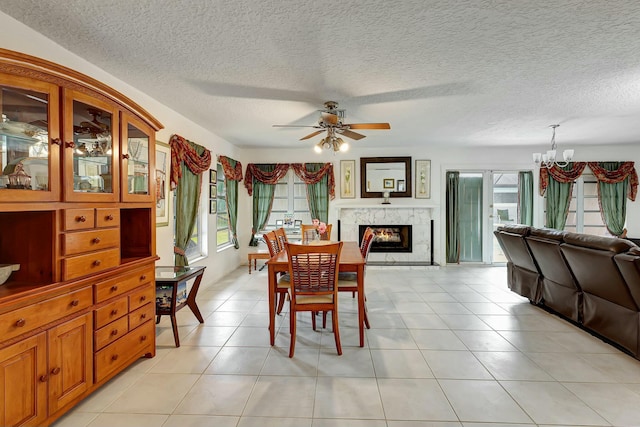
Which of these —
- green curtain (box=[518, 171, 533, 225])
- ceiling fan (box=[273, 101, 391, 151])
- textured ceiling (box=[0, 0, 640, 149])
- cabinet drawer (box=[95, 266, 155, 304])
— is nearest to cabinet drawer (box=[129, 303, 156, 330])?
cabinet drawer (box=[95, 266, 155, 304])

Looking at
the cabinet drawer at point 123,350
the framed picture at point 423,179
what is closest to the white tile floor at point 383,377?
the cabinet drawer at point 123,350

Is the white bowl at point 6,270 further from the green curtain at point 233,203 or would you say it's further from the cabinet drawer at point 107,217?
the green curtain at point 233,203

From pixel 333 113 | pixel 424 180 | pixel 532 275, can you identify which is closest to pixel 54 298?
pixel 333 113

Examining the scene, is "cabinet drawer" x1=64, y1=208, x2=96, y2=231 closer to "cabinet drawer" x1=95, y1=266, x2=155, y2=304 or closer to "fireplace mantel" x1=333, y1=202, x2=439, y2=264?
"cabinet drawer" x1=95, y1=266, x2=155, y2=304

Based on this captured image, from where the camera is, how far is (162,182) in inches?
140

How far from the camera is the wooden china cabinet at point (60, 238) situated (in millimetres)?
1532

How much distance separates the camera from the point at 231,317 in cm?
345

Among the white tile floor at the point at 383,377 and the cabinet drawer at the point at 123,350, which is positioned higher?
the cabinet drawer at the point at 123,350

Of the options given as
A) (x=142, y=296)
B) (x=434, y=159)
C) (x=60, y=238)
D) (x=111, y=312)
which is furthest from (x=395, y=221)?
(x=60, y=238)

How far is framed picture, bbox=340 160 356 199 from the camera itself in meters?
6.29

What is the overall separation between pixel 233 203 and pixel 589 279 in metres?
5.11

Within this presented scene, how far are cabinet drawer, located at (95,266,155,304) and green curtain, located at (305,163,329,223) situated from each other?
3.94 m

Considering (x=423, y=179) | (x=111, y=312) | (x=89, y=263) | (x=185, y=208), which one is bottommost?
(x=111, y=312)

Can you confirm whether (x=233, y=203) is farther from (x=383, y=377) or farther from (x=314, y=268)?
(x=383, y=377)
